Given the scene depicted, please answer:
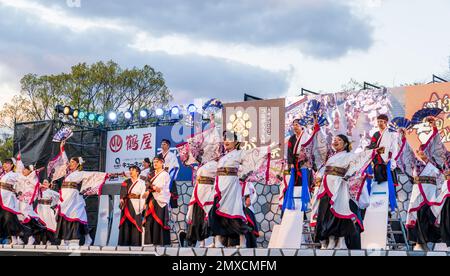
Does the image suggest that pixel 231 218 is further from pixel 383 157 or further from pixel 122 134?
pixel 122 134

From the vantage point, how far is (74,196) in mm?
12336

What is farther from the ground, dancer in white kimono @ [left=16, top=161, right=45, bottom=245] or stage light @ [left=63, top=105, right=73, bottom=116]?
stage light @ [left=63, top=105, right=73, bottom=116]

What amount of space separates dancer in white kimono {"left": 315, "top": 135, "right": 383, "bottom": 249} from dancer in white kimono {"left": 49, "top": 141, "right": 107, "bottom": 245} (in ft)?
16.2

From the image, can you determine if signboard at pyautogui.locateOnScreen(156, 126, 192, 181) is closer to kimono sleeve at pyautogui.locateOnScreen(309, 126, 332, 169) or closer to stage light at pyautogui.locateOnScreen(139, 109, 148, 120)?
stage light at pyautogui.locateOnScreen(139, 109, 148, 120)

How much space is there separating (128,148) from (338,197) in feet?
25.7

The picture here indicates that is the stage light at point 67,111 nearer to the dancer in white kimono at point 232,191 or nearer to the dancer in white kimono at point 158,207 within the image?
the dancer in white kimono at point 158,207

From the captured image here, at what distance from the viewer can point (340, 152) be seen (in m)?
8.53

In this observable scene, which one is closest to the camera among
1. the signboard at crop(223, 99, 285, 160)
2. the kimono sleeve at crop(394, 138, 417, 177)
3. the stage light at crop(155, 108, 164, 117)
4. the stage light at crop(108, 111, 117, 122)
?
the kimono sleeve at crop(394, 138, 417, 177)

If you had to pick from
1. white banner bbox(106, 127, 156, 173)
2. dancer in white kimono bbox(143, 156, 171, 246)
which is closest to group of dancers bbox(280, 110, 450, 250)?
dancer in white kimono bbox(143, 156, 171, 246)

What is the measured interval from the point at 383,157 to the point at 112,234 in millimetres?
7294

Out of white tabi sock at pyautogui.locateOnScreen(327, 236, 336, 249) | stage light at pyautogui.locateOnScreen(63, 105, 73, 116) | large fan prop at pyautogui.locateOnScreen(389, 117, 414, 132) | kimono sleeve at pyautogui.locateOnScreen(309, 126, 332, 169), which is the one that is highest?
stage light at pyautogui.locateOnScreen(63, 105, 73, 116)

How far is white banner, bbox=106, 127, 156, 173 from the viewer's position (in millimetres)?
15102

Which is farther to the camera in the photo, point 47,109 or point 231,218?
point 47,109
